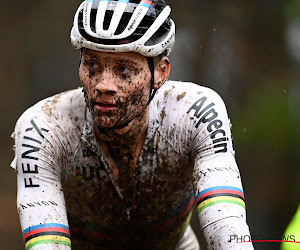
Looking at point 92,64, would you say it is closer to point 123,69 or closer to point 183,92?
point 123,69

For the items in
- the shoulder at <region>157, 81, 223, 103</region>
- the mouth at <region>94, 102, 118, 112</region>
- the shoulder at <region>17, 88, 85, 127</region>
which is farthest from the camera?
the shoulder at <region>157, 81, 223, 103</region>

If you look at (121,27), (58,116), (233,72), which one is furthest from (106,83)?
(233,72)

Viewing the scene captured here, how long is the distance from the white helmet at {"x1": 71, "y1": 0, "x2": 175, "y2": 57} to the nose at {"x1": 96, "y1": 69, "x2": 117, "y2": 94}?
11 cm

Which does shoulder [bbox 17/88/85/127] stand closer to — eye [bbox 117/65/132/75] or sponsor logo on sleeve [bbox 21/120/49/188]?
sponsor logo on sleeve [bbox 21/120/49/188]

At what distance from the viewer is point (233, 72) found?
9.52 m

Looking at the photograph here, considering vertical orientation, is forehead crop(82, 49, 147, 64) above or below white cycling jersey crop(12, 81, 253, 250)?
above

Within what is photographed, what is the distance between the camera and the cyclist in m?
4.04

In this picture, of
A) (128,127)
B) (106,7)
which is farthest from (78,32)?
(128,127)

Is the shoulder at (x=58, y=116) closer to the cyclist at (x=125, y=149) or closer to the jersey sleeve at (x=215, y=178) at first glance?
the cyclist at (x=125, y=149)

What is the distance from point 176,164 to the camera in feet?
15.0

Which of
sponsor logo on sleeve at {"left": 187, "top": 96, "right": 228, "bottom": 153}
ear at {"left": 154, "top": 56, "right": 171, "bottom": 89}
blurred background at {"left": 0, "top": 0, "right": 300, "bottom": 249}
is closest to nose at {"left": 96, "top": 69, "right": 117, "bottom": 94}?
ear at {"left": 154, "top": 56, "right": 171, "bottom": 89}

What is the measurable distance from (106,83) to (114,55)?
14 cm

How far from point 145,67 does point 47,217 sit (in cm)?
84

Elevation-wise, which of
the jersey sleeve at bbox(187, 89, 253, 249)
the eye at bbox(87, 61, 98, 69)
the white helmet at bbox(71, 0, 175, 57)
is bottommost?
the jersey sleeve at bbox(187, 89, 253, 249)
